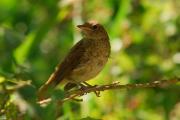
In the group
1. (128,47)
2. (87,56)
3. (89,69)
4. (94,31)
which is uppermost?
(128,47)

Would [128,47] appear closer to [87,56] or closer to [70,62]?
[87,56]

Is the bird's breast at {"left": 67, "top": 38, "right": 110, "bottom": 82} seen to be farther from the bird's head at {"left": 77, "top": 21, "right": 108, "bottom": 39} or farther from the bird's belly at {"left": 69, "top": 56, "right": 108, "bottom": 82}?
the bird's head at {"left": 77, "top": 21, "right": 108, "bottom": 39}

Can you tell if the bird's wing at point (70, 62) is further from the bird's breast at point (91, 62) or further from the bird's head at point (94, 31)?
the bird's head at point (94, 31)

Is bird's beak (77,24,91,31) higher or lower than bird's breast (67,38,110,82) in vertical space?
higher

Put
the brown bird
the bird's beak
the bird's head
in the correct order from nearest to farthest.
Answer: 1. the brown bird
2. the bird's beak
3. the bird's head

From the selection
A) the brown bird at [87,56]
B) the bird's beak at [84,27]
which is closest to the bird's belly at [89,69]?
the brown bird at [87,56]

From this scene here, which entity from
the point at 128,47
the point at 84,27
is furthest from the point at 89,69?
the point at 128,47

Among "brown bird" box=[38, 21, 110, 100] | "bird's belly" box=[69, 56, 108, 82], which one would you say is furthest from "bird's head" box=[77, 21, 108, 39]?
"bird's belly" box=[69, 56, 108, 82]
